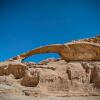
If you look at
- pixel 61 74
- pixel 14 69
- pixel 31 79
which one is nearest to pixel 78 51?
pixel 61 74

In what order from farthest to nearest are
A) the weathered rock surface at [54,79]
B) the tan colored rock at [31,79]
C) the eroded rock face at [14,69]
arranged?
1. the eroded rock face at [14,69]
2. the tan colored rock at [31,79]
3. the weathered rock surface at [54,79]

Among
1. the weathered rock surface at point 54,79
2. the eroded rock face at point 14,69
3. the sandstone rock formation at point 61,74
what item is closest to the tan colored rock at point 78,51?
the sandstone rock formation at point 61,74

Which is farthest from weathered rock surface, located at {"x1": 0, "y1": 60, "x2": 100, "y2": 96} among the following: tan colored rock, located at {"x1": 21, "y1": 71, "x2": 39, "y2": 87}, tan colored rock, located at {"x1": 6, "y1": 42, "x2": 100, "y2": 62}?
tan colored rock, located at {"x1": 6, "y1": 42, "x2": 100, "y2": 62}

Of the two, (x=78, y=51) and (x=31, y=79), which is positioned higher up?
(x=78, y=51)

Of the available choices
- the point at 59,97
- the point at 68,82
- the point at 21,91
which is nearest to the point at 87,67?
the point at 68,82

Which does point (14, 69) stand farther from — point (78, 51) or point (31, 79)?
point (78, 51)

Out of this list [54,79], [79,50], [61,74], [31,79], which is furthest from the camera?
[79,50]

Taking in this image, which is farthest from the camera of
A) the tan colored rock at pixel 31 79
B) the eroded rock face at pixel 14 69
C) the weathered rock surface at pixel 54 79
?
the eroded rock face at pixel 14 69

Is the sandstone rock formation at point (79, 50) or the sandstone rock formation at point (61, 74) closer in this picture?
the sandstone rock formation at point (61, 74)

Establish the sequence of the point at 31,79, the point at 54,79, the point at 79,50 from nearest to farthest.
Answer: the point at 54,79
the point at 31,79
the point at 79,50

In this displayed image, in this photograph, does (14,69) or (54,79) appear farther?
(14,69)

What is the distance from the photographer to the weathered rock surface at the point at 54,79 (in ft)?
45.8

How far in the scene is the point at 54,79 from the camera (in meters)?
14.5

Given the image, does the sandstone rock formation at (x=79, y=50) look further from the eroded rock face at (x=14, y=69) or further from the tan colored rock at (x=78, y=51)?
the eroded rock face at (x=14, y=69)
